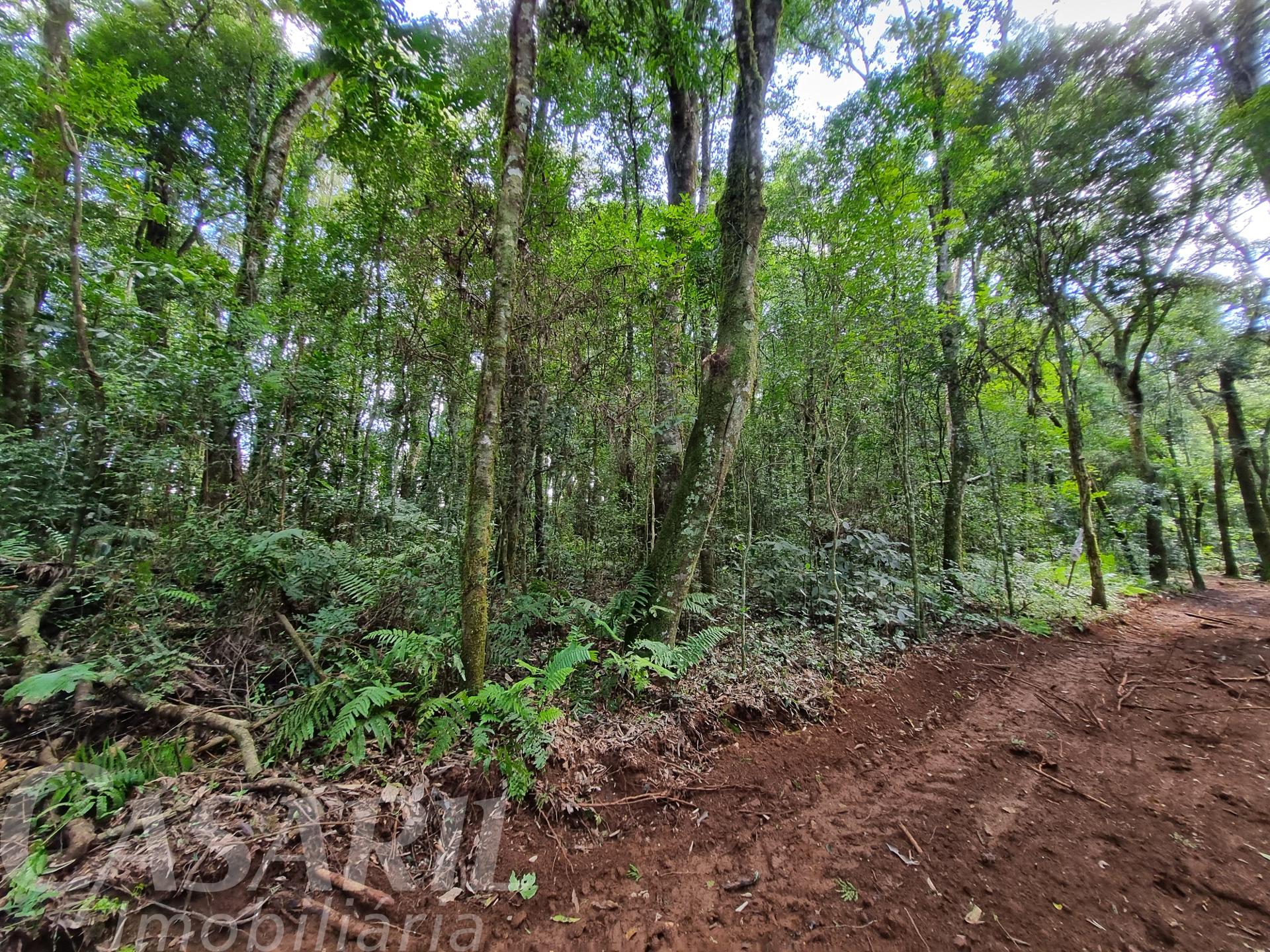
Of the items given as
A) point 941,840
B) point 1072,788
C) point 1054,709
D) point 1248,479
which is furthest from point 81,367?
point 1248,479

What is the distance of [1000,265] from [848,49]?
739 cm

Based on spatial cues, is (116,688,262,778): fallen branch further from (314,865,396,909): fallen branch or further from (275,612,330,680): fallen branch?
(314,865,396,909): fallen branch

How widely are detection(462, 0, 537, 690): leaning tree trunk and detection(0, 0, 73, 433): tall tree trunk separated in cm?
452

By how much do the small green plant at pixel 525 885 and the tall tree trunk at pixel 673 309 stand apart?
3705 millimetres

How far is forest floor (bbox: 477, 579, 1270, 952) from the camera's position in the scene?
2191 mm

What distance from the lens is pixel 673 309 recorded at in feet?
20.4

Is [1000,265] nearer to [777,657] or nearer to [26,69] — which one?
[777,657]

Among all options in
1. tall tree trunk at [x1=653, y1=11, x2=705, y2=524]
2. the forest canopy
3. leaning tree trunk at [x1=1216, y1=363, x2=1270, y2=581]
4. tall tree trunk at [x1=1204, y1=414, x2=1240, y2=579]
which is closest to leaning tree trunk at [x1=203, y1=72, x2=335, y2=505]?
the forest canopy

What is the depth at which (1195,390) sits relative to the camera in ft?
39.6

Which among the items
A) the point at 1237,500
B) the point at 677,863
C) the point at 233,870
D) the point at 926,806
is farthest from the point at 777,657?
the point at 1237,500

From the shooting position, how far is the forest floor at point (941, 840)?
7.19ft

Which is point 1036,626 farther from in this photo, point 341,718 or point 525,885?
point 341,718

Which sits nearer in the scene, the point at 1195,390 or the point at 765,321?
the point at 765,321

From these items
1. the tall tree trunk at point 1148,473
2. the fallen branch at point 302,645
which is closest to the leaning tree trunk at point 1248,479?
the tall tree trunk at point 1148,473
